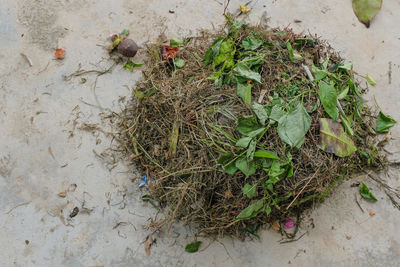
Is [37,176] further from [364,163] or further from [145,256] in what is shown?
[364,163]

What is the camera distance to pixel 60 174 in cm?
191

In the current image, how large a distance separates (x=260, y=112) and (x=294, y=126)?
0.17m

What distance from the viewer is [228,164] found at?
166 cm

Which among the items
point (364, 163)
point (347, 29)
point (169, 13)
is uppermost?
point (347, 29)

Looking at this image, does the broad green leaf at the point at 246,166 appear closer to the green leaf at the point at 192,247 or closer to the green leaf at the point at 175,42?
the green leaf at the point at 192,247

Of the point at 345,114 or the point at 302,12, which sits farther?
the point at 302,12

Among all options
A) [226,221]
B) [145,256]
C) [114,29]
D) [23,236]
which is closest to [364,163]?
[226,221]

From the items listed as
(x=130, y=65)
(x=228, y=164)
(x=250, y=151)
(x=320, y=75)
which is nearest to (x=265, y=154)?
(x=250, y=151)

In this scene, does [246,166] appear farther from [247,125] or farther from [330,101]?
[330,101]

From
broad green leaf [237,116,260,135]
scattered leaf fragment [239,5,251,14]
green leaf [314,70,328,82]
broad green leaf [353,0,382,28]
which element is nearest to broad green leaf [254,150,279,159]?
broad green leaf [237,116,260,135]

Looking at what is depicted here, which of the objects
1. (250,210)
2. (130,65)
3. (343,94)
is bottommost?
(250,210)

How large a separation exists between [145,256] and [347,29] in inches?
71.2

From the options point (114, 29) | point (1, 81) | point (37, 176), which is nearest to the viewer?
point (37, 176)

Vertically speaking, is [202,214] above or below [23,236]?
above
